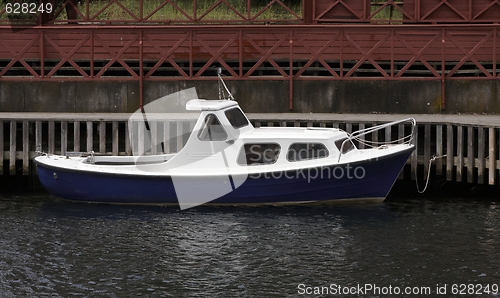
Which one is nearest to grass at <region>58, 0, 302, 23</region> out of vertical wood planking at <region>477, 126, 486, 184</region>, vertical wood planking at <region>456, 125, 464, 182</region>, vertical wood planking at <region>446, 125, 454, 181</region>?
vertical wood planking at <region>446, 125, 454, 181</region>

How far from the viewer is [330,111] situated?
2419cm

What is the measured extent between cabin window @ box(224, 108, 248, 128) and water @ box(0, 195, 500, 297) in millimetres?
1819

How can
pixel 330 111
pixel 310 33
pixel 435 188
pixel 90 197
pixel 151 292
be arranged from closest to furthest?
1. pixel 151 292
2. pixel 90 197
3. pixel 435 188
4. pixel 330 111
5. pixel 310 33

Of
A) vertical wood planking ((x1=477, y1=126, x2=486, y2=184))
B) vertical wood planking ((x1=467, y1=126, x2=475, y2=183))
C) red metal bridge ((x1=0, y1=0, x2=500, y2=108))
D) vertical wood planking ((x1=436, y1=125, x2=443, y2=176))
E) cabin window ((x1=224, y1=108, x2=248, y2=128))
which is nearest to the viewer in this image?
cabin window ((x1=224, y1=108, x2=248, y2=128))

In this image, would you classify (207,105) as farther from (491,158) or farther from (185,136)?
(491,158)

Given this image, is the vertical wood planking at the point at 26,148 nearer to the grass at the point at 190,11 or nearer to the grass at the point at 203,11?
the grass at the point at 203,11

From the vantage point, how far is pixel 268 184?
1950cm

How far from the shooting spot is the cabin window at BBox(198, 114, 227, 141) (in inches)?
774

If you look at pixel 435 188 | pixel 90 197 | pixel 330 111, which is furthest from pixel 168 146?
pixel 435 188

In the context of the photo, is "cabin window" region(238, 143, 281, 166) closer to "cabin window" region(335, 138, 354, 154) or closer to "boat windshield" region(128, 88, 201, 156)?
"cabin window" region(335, 138, 354, 154)

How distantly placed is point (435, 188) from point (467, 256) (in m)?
5.89

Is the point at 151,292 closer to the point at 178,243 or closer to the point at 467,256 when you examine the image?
the point at 178,243

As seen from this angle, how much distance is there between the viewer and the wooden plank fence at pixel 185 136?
20.9m

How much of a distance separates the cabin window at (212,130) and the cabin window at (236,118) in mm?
306
